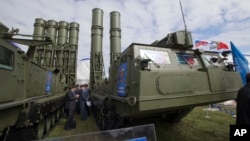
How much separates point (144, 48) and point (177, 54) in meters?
0.79

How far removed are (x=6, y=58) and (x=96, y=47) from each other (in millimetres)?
9123

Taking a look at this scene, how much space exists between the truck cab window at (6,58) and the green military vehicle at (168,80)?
183cm

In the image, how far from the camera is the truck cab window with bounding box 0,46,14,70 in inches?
103

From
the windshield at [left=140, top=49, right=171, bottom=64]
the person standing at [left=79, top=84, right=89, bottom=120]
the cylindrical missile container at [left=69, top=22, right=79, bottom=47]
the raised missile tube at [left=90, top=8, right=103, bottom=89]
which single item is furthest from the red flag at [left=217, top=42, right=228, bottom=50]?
the cylindrical missile container at [left=69, top=22, right=79, bottom=47]

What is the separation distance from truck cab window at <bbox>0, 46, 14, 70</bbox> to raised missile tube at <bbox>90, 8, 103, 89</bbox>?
26.4 feet

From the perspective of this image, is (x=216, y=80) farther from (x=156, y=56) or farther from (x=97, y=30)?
(x=97, y=30)

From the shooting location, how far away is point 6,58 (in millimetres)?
2740

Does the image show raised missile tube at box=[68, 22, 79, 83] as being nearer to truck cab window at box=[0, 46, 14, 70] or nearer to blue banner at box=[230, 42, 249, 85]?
blue banner at box=[230, 42, 249, 85]

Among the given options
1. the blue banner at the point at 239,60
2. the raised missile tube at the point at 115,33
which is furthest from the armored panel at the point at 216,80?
the raised missile tube at the point at 115,33

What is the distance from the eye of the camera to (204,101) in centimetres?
317

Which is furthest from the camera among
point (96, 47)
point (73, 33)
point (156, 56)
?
point (73, 33)

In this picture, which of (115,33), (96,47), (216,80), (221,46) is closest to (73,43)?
(96,47)

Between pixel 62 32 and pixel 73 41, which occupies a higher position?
pixel 62 32

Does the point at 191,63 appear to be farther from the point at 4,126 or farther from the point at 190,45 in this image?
the point at 4,126
